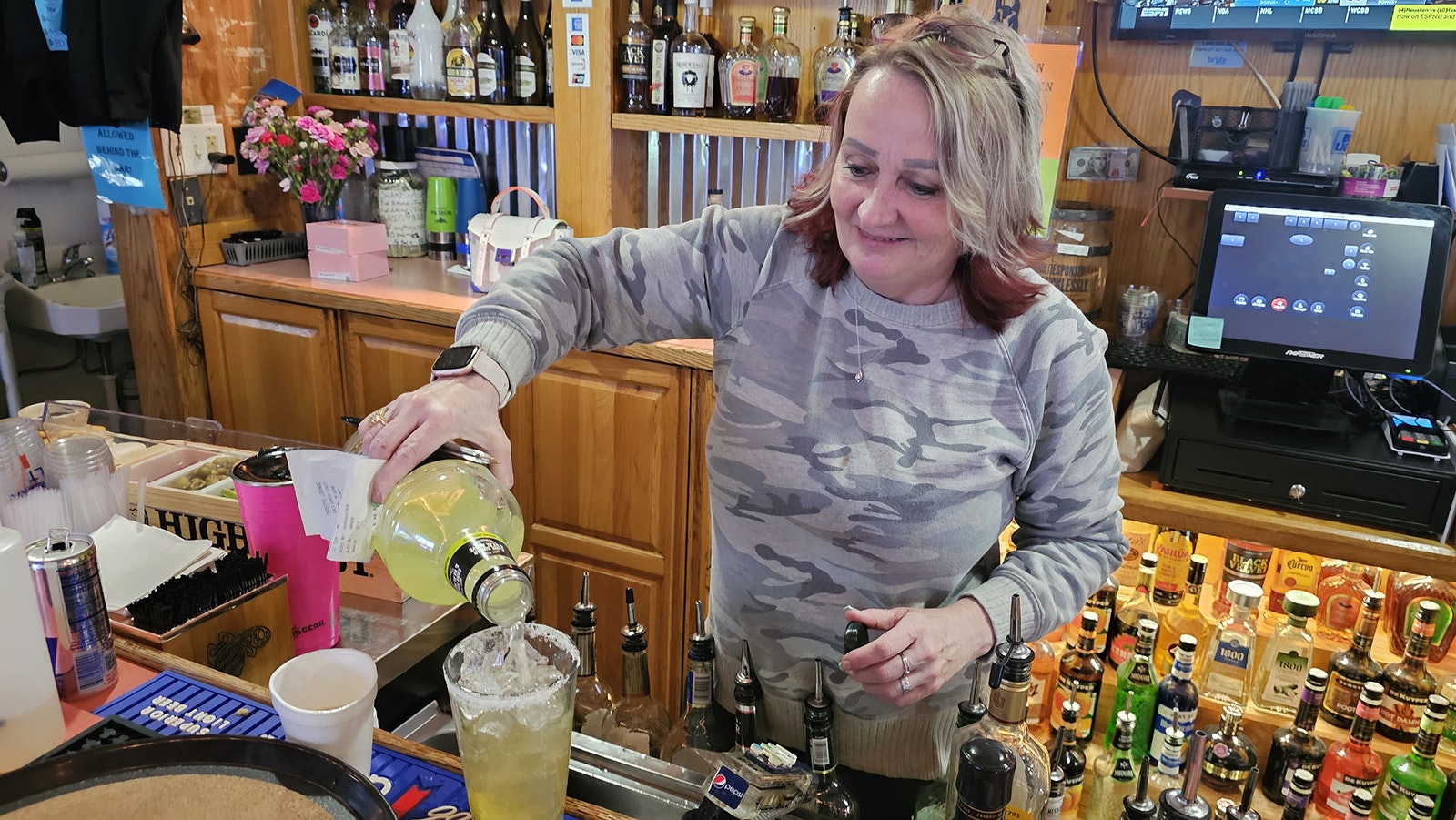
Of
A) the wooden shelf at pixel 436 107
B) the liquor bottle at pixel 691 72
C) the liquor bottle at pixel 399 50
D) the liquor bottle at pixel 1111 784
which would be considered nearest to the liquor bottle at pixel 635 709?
the liquor bottle at pixel 1111 784

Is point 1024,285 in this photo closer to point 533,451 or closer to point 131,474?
point 131,474

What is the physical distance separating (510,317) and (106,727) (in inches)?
22.8

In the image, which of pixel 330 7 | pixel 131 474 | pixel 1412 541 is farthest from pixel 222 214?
pixel 1412 541

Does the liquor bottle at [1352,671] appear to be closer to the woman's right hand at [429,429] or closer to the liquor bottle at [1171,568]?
the liquor bottle at [1171,568]

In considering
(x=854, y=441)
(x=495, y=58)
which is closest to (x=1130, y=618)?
(x=854, y=441)

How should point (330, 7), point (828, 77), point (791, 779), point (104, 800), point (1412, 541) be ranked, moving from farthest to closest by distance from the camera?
point (330, 7) < point (828, 77) < point (1412, 541) < point (791, 779) < point (104, 800)

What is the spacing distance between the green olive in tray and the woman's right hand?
0.63 meters

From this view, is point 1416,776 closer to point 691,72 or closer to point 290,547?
point 290,547

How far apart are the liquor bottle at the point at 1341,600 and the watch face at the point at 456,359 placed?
188 cm

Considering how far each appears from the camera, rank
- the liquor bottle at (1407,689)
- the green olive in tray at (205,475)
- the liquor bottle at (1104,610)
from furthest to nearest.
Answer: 1. the liquor bottle at (1104,610)
2. the liquor bottle at (1407,689)
3. the green olive in tray at (205,475)

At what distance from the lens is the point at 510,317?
117 cm

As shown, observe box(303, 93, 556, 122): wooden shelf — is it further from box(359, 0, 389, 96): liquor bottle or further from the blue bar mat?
the blue bar mat

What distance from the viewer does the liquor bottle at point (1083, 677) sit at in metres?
1.96

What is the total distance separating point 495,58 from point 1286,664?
8.14 ft
